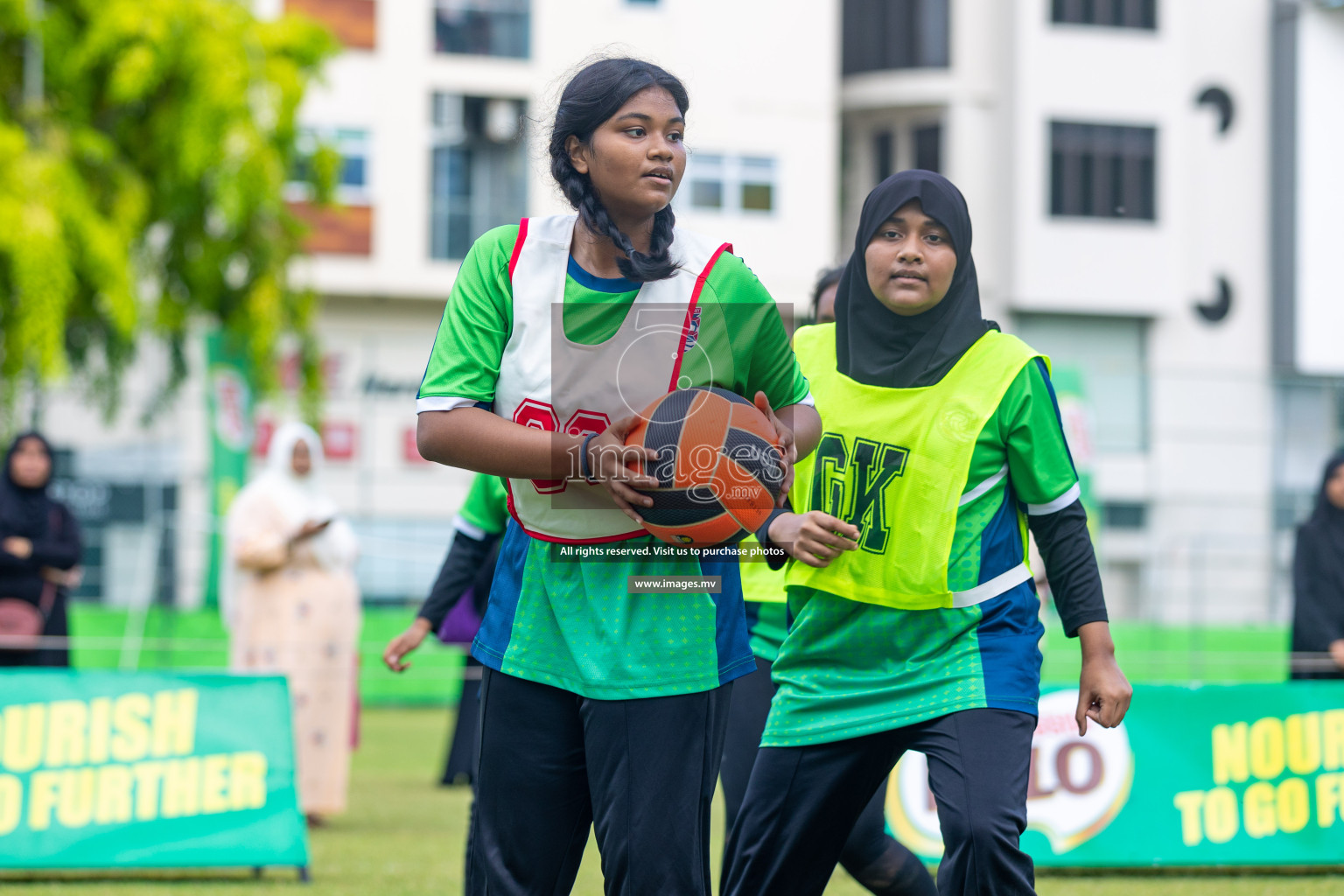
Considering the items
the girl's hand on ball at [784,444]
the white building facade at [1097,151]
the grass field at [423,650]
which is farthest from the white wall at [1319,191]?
the girl's hand on ball at [784,444]

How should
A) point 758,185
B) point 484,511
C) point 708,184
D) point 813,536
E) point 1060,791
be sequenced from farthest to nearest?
1. point 758,185
2. point 708,184
3. point 1060,791
4. point 484,511
5. point 813,536

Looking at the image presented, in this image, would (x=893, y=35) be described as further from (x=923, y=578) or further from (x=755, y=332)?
(x=755, y=332)

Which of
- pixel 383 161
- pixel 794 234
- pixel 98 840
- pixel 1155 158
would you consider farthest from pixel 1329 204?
pixel 98 840

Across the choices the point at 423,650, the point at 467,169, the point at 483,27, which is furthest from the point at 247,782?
the point at 483,27

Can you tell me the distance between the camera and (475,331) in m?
2.98

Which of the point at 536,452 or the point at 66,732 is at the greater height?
the point at 536,452

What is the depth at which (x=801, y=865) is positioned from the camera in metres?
3.68

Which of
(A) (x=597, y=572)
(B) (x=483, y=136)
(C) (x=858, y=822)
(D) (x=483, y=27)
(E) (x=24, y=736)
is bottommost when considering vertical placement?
(E) (x=24, y=736)

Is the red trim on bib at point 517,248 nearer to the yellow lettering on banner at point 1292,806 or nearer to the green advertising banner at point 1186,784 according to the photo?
the green advertising banner at point 1186,784

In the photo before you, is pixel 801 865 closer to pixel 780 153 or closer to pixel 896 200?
pixel 896 200

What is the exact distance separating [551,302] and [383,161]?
23609 millimetres

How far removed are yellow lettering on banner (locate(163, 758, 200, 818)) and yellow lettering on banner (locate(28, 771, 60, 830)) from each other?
424 mm

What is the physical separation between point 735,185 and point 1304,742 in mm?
20577

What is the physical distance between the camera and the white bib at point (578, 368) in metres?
2.96
